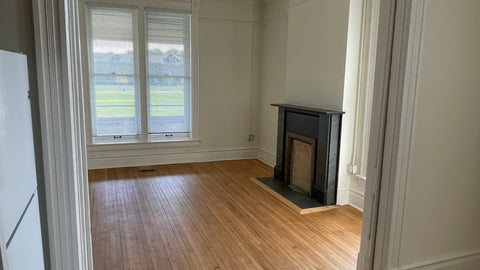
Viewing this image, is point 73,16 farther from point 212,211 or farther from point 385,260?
point 212,211

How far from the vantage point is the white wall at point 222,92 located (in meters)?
5.20

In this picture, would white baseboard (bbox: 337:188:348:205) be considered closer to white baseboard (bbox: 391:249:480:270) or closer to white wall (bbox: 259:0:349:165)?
white wall (bbox: 259:0:349:165)

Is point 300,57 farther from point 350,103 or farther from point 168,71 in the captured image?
point 168,71

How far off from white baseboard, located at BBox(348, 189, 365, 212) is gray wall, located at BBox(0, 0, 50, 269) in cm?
298

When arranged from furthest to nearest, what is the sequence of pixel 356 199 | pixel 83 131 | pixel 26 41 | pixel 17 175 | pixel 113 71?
pixel 113 71 < pixel 356 199 < pixel 83 131 < pixel 26 41 < pixel 17 175

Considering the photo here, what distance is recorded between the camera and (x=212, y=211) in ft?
11.2

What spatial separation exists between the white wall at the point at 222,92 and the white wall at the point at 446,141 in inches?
151

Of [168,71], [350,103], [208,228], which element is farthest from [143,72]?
[350,103]

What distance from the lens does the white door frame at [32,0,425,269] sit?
1249mm

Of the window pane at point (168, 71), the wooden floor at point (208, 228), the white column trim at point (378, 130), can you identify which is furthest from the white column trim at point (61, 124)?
the window pane at point (168, 71)

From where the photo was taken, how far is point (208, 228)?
302 cm

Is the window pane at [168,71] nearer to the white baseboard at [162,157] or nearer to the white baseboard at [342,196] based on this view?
the white baseboard at [162,157]

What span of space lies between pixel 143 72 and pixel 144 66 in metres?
0.09

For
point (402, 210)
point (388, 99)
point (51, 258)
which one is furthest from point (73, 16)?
point (402, 210)
